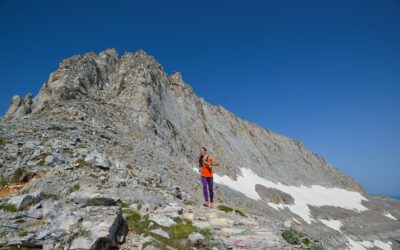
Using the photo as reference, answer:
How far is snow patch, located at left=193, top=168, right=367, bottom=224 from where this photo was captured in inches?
1964

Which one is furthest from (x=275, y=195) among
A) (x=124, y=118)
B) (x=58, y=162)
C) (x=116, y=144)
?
(x=58, y=162)

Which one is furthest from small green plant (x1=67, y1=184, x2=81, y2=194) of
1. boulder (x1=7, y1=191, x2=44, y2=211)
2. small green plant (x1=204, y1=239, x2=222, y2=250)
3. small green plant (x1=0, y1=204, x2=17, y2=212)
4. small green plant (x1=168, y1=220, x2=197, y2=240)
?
small green plant (x1=204, y1=239, x2=222, y2=250)

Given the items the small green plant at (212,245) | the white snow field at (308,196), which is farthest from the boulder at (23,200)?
the white snow field at (308,196)

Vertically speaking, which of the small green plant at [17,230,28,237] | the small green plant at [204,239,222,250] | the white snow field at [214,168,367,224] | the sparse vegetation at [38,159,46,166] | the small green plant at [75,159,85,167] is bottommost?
the small green plant at [204,239,222,250]

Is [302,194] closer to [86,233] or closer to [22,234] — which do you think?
[86,233]

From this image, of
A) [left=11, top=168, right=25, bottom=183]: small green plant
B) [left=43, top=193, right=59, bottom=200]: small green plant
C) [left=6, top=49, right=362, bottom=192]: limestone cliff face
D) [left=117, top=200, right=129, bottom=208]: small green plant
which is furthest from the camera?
[left=6, top=49, right=362, bottom=192]: limestone cliff face

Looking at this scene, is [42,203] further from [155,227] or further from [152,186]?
[152,186]

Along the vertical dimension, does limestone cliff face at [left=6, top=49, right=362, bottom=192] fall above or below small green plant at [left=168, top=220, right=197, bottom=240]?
above

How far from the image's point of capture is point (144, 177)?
17141 millimetres

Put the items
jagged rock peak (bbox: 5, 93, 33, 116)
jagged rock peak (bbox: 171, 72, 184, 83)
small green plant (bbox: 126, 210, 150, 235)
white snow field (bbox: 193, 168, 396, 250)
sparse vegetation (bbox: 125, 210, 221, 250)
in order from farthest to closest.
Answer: jagged rock peak (bbox: 171, 72, 184, 83), white snow field (bbox: 193, 168, 396, 250), jagged rock peak (bbox: 5, 93, 33, 116), small green plant (bbox: 126, 210, 150, 235), sparse vegetation (bbox: 125, 210, 221, 250)

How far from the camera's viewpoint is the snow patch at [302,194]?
1964 inches

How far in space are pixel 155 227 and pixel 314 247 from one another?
5.99 m

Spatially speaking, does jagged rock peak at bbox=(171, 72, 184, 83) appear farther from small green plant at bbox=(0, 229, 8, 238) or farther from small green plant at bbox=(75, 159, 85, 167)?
small green plant at bbox=(0, 229, 8, 238)

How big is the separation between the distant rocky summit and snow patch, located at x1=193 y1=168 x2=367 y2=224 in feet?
1.54
